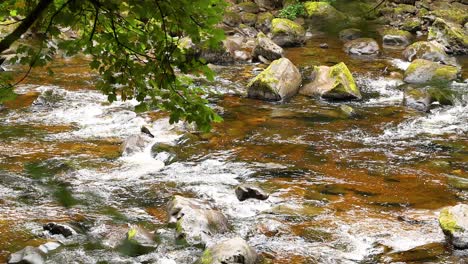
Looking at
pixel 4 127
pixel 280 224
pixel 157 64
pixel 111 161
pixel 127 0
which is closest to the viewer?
pixel 127 0

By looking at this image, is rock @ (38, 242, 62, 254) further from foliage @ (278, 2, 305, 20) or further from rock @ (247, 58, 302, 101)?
foliage @ (278, 2, 305, 20)

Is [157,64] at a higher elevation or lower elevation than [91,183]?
higher

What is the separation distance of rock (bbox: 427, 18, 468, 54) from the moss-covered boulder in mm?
5626

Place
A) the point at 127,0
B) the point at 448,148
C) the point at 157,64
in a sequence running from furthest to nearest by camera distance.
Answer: the point at 448,148
the point at 157,64
the point at 127,0

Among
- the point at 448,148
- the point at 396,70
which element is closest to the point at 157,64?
the point at 448,148

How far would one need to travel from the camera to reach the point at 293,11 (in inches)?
971

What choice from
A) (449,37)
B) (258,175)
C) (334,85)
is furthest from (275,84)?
(449,37)

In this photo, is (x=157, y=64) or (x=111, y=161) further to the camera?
(x=111, y=161)

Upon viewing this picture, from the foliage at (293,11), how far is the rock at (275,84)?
11.5m

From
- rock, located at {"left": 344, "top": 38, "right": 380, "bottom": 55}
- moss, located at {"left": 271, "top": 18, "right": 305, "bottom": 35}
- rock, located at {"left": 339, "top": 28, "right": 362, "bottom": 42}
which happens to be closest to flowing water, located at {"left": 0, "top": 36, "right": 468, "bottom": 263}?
rock, located at {"left": 344, "top": 38, "right": 380, "bottom": 55}

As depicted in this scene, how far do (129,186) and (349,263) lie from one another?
12.2 ft

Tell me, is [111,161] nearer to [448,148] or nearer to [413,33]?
[448,148]

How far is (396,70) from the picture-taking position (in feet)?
52.4

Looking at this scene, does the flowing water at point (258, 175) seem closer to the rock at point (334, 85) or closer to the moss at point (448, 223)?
the moss at point (448, 223)
